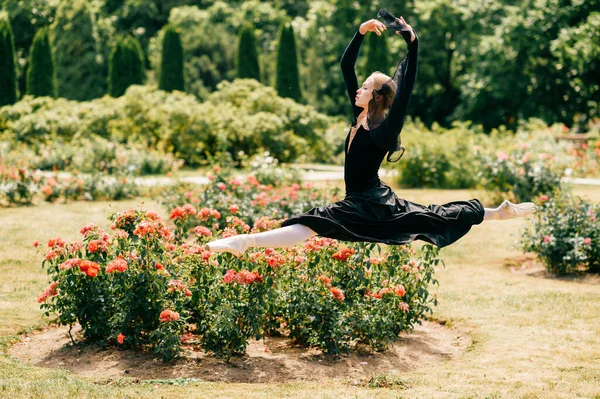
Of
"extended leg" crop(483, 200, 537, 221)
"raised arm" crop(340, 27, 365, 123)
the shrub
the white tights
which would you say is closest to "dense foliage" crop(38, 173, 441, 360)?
the white tights

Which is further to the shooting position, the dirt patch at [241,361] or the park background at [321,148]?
the park background at [321,148]

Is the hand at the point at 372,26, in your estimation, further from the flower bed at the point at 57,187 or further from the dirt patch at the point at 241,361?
the flower bed at the point at 57,187

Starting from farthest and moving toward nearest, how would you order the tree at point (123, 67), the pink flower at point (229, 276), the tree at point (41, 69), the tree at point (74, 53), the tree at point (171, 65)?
the tree at point (74, 53) < the tree at point (123, 67) < the tree at point (171, 65) < the tree at point (41, 69) < the pink flower at point (229, 276)

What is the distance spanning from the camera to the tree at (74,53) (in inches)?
1268

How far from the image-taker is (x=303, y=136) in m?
21.3

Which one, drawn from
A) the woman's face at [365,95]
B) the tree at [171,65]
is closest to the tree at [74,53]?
the tree at [171,65]

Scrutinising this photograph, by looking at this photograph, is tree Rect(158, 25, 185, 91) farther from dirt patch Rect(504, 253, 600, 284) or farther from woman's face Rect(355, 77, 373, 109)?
woman's face Rect(355, 77, 373, 109)

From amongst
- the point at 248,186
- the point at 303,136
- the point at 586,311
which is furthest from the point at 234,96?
the point at 586,311

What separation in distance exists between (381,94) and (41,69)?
79.8ft

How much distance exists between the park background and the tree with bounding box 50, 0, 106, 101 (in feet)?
0.27

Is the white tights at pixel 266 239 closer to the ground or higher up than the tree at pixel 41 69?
closer to the ground

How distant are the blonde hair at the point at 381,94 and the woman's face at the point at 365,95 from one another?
2 cm

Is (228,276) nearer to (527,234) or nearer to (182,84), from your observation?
(527,234)

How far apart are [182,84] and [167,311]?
23249 mm
